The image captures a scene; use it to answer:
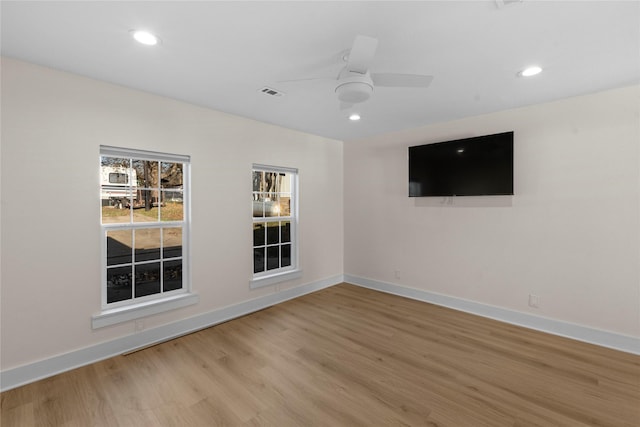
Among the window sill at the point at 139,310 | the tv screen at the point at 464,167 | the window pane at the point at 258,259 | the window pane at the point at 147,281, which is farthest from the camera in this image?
the window pane at the point at 147,281

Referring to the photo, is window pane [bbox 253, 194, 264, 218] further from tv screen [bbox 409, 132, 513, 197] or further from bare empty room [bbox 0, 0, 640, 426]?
tv screen [bbox 409, 132, 513, 197]

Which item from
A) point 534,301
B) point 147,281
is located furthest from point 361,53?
point 147,281

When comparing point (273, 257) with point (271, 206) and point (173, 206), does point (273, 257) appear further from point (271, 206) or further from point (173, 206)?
point (173, 206)

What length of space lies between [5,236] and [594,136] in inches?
221

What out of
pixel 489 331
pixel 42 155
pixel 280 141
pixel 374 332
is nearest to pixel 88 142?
pixel 42 155

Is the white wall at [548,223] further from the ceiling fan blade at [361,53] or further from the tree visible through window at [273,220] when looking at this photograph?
the ceiling fan blade at [361,53]

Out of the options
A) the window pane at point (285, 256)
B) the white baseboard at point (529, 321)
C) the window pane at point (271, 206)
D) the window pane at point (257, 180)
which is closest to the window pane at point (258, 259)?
the window pane at point (285, 256)

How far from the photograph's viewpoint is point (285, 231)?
4.69 m

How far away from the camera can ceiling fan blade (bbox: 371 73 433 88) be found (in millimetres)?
1977

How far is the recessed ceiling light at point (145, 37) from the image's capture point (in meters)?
1.95

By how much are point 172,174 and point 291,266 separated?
224 centimetres

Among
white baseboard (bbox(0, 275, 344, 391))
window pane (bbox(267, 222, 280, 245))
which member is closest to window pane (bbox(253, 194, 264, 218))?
window pane (bbox(267, 222, 280, 245))

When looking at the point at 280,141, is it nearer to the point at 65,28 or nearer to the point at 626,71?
the point at 65,28

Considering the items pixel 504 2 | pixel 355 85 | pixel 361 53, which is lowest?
pixel 355 85
